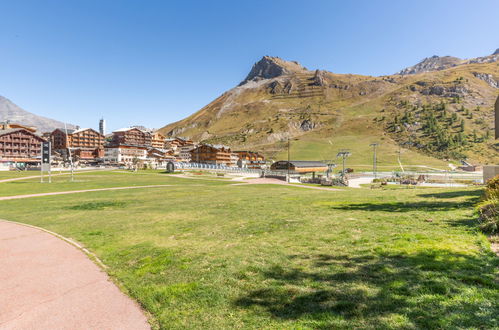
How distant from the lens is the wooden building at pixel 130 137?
154500 millimetres

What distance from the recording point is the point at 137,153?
5507 inches

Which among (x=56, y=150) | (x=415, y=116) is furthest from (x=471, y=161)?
(x=56, y=150)

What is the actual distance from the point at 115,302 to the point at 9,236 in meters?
10.6

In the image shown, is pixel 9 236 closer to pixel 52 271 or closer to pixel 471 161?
pixel 52 271

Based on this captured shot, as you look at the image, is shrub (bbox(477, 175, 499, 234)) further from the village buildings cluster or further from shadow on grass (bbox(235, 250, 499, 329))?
the village buildings cluster

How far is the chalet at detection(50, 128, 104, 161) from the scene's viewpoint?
13538 cm

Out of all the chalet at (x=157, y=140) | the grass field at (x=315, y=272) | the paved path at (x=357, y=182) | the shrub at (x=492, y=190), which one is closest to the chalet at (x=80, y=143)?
the chalet at (x=157, y=140)

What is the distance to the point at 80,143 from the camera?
484ft

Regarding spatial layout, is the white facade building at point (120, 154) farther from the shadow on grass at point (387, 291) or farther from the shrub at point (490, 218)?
the shrub at point (490, 218)

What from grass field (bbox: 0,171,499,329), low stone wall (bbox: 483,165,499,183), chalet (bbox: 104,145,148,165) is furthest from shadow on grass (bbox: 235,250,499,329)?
chalet (bbox: 104,145,148,165)

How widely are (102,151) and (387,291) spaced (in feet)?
533

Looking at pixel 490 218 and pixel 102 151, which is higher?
pixel 102 151

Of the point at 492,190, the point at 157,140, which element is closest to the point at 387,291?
the point at 492,190

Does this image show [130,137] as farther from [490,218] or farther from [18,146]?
[490,218]
